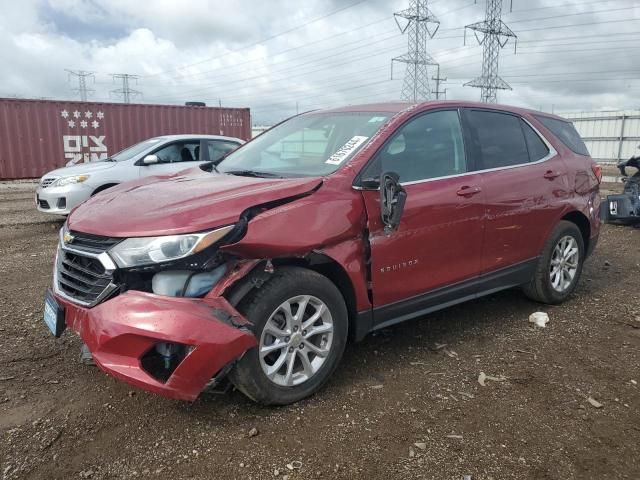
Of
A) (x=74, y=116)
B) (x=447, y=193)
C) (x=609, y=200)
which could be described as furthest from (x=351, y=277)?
(x=74, y=116)

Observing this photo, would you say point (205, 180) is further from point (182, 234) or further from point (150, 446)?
point (150, 446)

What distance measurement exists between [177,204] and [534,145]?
3.10 meters

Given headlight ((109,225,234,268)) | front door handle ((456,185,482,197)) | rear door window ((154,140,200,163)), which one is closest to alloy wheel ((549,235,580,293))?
front door handle ((456,185,482,197))

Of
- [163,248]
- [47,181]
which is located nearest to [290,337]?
[163,248]

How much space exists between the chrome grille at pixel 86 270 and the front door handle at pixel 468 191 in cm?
222

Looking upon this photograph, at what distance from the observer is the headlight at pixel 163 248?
247 centimetres

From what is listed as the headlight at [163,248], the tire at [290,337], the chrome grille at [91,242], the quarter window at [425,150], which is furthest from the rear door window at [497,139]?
the chrome grille at [91,242]

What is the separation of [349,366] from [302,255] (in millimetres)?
986

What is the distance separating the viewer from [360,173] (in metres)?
3.10

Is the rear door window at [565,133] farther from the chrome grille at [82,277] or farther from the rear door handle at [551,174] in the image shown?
the chrome grille at [82,277]

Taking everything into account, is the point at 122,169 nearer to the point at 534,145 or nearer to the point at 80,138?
the point at 534,145

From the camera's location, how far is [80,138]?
15023 mm

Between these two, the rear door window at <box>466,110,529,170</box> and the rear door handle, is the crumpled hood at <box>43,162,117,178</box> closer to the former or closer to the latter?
the rear door window at <box>466,110,529,170</box>

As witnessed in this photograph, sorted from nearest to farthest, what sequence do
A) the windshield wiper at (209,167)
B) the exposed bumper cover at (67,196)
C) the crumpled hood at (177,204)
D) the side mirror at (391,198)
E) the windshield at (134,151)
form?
the crumpled hood at (177,204)
the side mirror at (391,198)
the windshield wiper at (209,167)
the exposed bumper cover at (67,196)
the windshield at (134,151)
